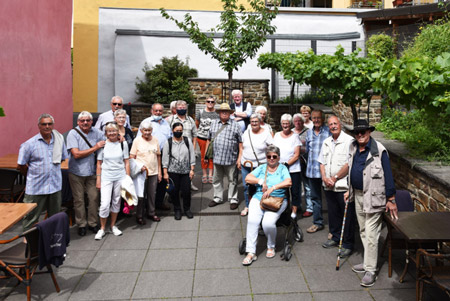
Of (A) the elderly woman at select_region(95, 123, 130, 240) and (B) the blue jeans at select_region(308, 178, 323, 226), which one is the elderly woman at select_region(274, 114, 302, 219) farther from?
Result: (A) the elderly woman at select_region(95, 123, 130, 240)

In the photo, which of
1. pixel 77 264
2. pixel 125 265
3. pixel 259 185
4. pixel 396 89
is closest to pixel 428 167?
pixel 396 89

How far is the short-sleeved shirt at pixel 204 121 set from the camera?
31.1 feet

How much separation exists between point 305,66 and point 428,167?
2887mm

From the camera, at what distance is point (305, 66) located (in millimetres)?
8258

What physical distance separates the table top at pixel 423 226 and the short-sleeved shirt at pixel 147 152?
150 inches

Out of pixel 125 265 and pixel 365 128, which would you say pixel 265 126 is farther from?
pixel 125 265

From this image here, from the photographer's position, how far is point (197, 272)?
562 centimetres

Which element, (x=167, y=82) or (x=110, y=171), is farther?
(x=167, y=82)

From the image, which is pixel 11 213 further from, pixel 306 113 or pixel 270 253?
pixel 306 113

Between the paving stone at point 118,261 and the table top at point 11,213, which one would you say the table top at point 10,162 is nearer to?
the table top at point 11,213

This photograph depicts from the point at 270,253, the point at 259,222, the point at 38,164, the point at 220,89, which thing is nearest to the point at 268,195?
the point at 259,222

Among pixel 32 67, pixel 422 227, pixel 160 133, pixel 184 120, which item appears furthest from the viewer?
pixel 32 67

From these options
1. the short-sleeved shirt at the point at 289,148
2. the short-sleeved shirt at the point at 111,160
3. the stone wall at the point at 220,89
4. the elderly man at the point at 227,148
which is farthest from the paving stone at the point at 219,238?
the stone wall at the point at 220,89

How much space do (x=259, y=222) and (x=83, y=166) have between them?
2826 mm
